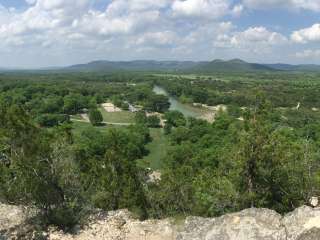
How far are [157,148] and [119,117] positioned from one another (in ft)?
99.0

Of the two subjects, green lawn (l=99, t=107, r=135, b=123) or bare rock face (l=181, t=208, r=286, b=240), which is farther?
green lawn (l=99, t=107, r=135, b=123)

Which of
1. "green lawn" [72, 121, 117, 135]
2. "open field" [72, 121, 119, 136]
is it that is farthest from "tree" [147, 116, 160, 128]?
"green lawn" [72, 121, 117, 135]

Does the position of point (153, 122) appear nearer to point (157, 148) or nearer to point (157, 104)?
point (157, 148)

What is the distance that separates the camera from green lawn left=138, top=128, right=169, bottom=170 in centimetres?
5559

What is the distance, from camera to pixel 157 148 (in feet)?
213

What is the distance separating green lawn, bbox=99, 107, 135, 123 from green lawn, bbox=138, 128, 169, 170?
11469 millimetres

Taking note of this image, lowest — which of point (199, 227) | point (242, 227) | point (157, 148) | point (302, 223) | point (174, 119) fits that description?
point (157, 148)

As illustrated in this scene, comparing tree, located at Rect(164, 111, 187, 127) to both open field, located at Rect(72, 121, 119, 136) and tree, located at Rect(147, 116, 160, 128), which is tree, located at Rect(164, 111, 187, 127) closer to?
tree, located at Rect(147, 116, 160, 128)

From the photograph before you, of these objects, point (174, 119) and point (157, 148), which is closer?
point (157, 148)

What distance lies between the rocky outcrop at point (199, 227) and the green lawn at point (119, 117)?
73.1 meters

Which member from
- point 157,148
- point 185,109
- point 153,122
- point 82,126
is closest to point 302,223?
point 157,148

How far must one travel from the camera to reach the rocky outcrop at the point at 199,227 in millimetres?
11922

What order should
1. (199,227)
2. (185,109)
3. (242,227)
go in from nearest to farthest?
(242,227) → (199,227) → (185,109)

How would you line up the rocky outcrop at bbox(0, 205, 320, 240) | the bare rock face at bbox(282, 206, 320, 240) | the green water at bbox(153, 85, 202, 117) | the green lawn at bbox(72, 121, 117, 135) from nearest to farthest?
1. the bare rock face at bbox(282, 206, 320, 240)
2. the rocky outcrop at bbox(0, 205, 320, 240)
3. the green lawn at bbox(72, 121, 117, 135)
4. the green water at bbox(153, 85, 202, 117)
